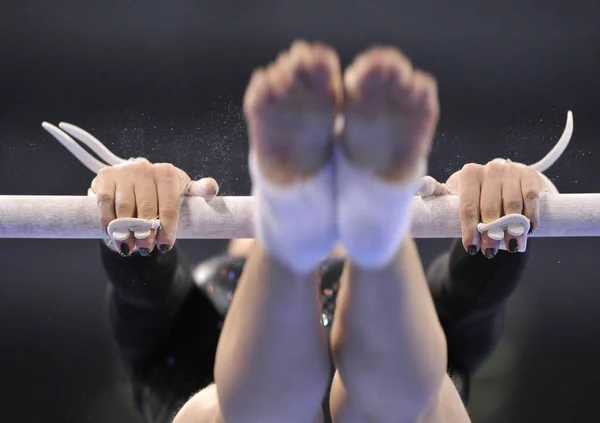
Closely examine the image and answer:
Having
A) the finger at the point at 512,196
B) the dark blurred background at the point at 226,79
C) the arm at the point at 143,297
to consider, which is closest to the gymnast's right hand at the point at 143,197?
the arm at the point at 143,297

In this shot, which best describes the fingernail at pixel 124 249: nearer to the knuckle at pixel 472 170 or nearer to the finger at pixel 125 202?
the finger at pixel 125 202

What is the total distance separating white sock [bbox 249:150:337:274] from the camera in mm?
428

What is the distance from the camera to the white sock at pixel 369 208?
43 centimetres

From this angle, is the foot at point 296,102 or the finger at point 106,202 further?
the finger at point 106,202

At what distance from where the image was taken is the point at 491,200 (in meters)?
0.72

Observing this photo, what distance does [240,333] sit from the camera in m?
0.56

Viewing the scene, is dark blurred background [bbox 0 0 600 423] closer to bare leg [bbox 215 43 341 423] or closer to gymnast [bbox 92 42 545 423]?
gymnast [bbox 92 42 545 423]

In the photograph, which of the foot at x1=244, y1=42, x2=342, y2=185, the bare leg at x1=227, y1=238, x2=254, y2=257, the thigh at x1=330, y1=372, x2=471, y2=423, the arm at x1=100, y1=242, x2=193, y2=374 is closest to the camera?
the foot at x1=244, y1=42, x2=342, y2=185

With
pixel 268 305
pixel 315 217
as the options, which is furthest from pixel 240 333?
pixel 315 217

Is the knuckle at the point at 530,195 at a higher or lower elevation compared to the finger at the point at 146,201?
lower

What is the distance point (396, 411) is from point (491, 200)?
28 centimetres

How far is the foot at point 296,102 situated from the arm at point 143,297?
1.59 ft

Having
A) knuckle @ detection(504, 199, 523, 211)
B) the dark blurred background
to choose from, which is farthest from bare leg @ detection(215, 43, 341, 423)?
the dark blurred background

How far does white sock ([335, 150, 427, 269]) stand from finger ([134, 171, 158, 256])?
312 mm
